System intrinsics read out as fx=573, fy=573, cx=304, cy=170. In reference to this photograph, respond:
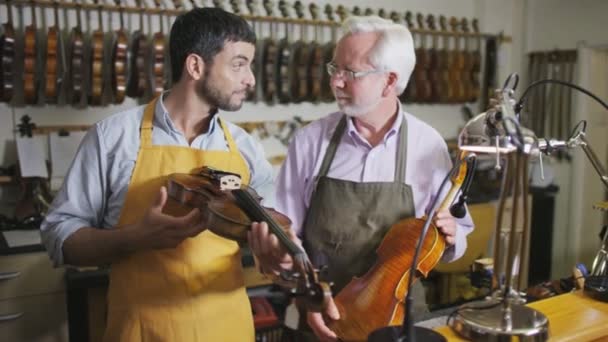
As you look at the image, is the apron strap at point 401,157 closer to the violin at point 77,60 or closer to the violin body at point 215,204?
the violin body at point 215,204

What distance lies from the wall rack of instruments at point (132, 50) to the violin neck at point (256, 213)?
2.54 metres

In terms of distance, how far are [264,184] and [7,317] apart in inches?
74.6

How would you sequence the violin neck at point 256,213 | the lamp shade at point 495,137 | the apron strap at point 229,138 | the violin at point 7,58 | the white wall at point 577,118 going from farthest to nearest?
the white wall at point 577,118
the violin at point 7,58
the apron strap at point 229,138
the violin neck at point 256,213
the lamp shade at point 495,137

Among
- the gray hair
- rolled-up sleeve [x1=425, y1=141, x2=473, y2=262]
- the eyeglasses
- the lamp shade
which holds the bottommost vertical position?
rolled-up sleeve [x1=425, y1=141, x2=473, y2=262]

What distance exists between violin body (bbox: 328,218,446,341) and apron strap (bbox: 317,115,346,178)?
13.8 inches

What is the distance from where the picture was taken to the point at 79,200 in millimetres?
1646

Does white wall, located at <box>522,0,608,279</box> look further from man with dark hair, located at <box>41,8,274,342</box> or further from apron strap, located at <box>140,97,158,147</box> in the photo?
apron strap, located at <box>140,97,158,147</box>

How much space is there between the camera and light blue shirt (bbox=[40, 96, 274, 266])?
1635 mm

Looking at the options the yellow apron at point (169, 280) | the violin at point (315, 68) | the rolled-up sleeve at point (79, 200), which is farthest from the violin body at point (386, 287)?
the violin at point (315, 68)

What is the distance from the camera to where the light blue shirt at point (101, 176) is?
1.63 meters

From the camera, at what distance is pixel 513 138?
1.13m

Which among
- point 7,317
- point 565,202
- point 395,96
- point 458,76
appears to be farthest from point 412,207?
A: point 565,202

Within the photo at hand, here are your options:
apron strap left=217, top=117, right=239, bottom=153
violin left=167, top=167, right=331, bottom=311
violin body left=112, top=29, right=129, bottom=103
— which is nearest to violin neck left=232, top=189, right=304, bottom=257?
A: violin left=167, top=167, right=331, bottom=311

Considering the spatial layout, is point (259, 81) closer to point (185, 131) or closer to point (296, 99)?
point (296, 99)
